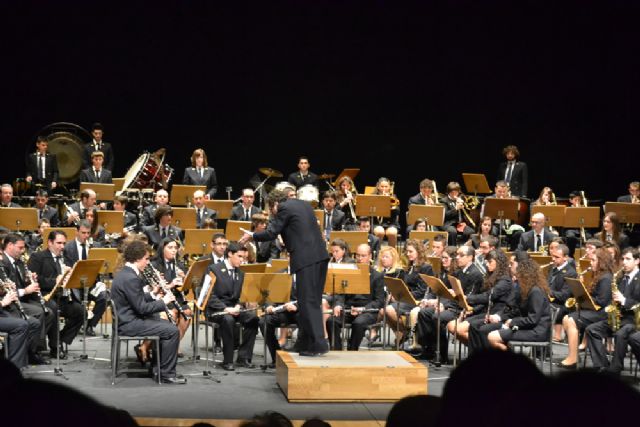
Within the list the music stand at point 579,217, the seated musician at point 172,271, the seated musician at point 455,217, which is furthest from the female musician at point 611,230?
the seated musician at point 172,271

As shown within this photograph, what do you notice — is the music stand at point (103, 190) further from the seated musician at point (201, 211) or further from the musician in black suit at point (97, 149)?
the musician in black suit at point (97, 149)

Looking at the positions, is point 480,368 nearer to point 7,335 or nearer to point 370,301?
point 7,335

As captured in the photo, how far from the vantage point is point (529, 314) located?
8219 millimetres

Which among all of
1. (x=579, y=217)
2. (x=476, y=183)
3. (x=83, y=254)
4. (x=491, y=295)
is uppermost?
(x=476, y=183)

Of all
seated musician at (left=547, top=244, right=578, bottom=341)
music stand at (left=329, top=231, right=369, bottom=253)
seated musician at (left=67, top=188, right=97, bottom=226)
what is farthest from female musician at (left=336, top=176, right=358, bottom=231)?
seated musician at (left=547, top=244, right=578, bottom=341)

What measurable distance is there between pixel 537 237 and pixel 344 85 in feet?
20.1

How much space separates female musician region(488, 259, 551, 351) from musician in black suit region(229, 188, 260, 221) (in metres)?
5.26

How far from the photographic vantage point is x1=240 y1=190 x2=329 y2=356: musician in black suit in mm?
7367

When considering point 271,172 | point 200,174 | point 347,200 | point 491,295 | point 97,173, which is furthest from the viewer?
point 271,172

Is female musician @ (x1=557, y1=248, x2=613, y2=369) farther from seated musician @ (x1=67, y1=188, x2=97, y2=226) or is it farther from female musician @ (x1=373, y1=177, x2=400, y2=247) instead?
seated musician @ (x1=67, y1=188, x2=97, y2=226)

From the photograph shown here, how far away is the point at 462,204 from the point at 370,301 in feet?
14.9

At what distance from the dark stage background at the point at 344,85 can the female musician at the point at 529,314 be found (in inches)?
333

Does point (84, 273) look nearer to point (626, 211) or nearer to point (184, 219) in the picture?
point (184, 219)

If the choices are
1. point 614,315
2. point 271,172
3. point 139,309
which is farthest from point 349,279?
point 271,172
